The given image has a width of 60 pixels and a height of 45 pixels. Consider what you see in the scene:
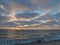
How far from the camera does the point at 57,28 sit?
151 inches

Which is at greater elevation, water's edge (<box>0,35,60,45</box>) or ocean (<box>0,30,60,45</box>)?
ocean (<box>0,30,60,45</box>)

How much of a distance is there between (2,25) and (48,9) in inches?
39.6

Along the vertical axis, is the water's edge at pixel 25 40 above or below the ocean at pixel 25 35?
below

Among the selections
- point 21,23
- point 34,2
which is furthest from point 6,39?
point 34,2

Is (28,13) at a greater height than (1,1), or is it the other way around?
(1,1)

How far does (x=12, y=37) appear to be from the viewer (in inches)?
147

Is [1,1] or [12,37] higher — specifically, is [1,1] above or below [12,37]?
above

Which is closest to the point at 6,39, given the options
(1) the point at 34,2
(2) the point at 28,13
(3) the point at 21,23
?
(3) the point at 21,23

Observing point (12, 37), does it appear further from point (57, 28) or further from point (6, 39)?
point (57, 28)

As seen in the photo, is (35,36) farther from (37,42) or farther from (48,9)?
(48,9)

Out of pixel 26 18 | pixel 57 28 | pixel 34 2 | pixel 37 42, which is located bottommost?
pixel 37 42

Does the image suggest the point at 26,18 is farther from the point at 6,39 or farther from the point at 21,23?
the point at 6,39

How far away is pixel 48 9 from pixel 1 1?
38.7 inches

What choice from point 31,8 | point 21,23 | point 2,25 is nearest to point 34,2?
point 31,8
